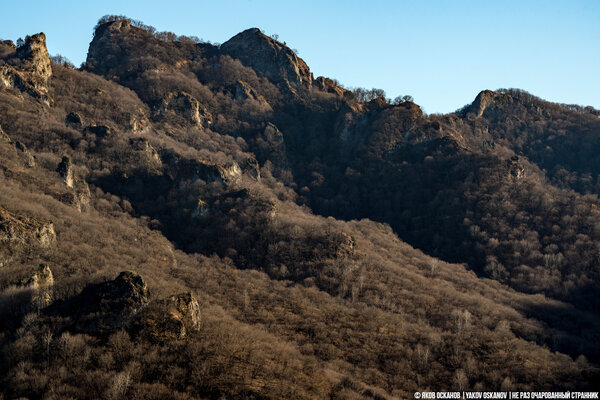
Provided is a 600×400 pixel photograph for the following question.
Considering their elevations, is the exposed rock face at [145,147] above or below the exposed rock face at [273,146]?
below

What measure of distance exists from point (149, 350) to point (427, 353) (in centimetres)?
4182

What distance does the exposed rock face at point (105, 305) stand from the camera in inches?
1889

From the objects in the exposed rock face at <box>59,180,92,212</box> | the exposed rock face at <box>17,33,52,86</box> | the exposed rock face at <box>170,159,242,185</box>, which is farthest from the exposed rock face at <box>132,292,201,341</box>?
the exposed rock face at <box>17,33,52,86</box>

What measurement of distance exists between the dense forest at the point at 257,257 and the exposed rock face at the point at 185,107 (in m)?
1.08

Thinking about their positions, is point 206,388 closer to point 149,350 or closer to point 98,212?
point 149,350

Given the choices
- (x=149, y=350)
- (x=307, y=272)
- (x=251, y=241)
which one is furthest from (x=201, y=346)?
(x=251, y=241)

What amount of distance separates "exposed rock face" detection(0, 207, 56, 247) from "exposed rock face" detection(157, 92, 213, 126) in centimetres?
10817

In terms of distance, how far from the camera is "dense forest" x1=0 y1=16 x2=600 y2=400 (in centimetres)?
4681

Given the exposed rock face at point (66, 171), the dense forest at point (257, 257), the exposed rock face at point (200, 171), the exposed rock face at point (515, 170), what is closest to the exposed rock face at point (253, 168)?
the dense forest at point (257, 257)

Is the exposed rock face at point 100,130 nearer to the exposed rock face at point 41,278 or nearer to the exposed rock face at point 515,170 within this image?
the exposed rock face at point 41,278

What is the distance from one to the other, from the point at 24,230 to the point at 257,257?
54.0 meters

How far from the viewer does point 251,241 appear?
369ft

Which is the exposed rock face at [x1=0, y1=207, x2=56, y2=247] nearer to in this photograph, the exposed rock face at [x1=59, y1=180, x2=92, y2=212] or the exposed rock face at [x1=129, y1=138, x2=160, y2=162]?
the exposed rock face at [x1=59, y1=180, x2=92, y2=212]

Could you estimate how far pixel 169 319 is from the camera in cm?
5016
